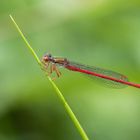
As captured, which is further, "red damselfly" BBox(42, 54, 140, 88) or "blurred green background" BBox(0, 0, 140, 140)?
"blurred green background" BBox(0, 0, 140, 140)

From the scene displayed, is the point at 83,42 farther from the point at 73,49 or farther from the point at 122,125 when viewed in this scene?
the point at 122,125

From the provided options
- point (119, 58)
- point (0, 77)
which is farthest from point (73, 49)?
point (0, 77)

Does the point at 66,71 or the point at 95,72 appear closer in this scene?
the point at 95,72

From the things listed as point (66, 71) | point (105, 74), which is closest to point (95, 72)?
point (105, 74)

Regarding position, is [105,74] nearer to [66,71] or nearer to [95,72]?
[95,72]

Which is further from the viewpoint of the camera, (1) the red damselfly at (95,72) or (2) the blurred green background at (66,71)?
(2) the blurred green background at (66,71)
